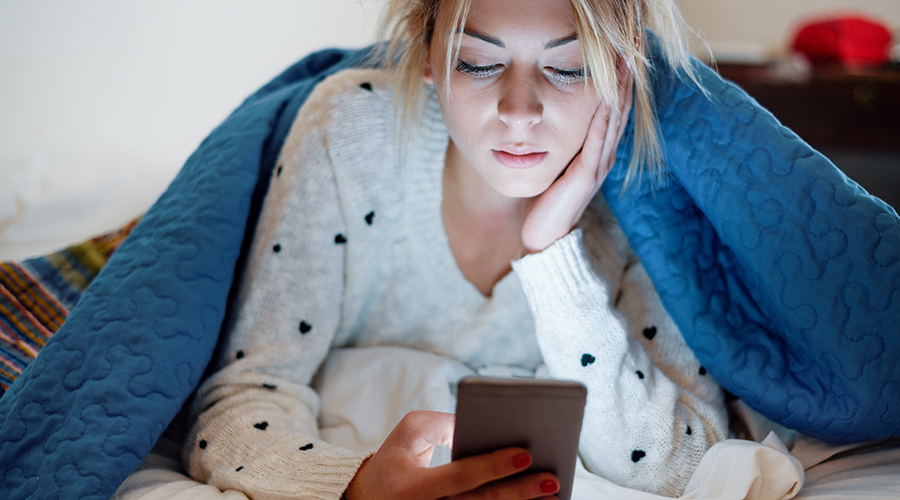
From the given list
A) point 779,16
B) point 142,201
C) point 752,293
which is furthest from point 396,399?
point 779,16

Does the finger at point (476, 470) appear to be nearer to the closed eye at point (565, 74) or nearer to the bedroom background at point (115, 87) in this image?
the closed eye at point (565, 74)

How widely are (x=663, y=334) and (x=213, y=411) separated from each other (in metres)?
0.58

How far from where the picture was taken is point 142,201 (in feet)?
3.87

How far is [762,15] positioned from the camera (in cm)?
241

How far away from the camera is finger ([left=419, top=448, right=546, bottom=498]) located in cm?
50

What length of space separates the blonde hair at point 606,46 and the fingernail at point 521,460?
0.41 metres

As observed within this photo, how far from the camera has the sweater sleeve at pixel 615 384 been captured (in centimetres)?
71

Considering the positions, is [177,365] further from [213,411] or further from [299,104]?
[299,104]

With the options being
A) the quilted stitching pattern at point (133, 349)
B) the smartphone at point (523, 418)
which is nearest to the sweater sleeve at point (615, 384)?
the smartphone at point (523, 418)

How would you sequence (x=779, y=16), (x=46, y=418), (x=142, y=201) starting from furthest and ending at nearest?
(x=779, y=16) < (x=142, y=201) < (x=46, y=418)

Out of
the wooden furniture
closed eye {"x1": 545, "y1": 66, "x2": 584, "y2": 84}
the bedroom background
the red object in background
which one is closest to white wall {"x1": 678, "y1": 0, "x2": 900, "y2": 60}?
the red object in background

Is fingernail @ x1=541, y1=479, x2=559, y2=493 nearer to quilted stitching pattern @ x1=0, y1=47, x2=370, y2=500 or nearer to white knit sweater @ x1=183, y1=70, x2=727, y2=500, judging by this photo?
white knit sweater @ x1=183, y1=70, x2=727, y2=500

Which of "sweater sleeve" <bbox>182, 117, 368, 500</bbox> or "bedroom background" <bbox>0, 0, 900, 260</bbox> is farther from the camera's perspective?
"bedroom background" <bbox>0, 0, 900, 260</bbox>

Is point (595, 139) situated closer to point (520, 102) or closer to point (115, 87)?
point (520, 102)
